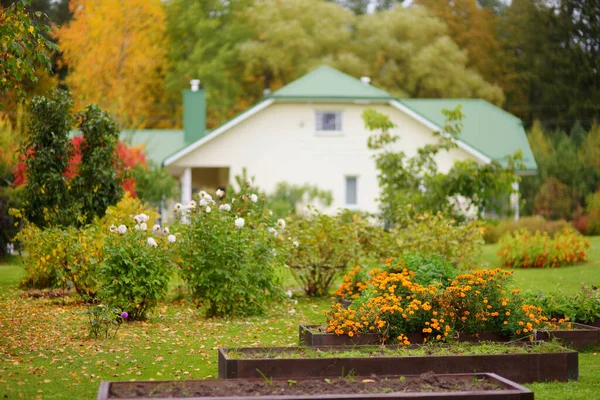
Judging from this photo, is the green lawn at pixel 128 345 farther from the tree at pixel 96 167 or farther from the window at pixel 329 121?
the window at pixel 329 121

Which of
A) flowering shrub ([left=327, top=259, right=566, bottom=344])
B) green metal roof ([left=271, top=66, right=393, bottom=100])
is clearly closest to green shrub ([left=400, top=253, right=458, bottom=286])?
flowering shrub ([left=327, top=259, right=566, bottom=344])

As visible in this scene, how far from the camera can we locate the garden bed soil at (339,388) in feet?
20.2

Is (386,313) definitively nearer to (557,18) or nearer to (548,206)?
(548,206)

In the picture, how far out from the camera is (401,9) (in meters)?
45.6

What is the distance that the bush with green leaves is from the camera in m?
14.9

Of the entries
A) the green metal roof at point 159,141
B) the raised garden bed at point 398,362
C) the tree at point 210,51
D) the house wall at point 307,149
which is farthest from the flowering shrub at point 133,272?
the tree at point 210,51

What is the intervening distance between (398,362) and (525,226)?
19.4 meters

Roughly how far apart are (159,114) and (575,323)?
3791cm

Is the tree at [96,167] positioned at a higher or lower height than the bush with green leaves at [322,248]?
higher

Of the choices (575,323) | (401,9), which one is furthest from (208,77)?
(575,323)

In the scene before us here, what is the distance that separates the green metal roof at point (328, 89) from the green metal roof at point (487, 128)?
198 cm

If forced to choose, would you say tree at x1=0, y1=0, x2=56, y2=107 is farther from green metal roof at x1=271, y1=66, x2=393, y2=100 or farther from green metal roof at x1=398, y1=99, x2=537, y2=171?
green metal roof at x1=398, y1=99, x2=537, y2=171

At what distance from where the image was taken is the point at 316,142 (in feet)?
109

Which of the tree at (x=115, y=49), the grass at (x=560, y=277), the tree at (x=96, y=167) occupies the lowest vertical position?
the grass at (x=560, y=277)
